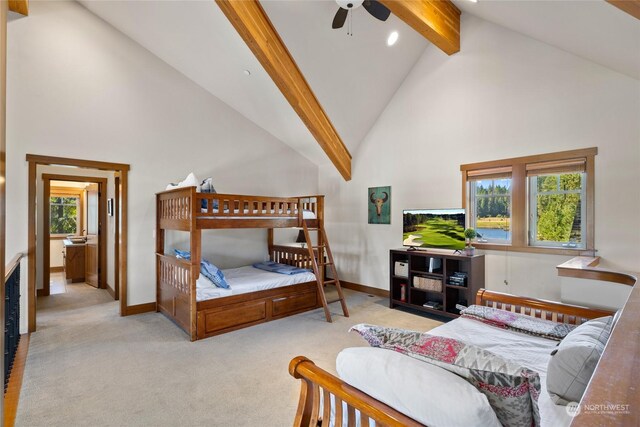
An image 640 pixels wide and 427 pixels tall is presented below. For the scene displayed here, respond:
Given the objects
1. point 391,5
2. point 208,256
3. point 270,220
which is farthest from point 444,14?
point 208,256

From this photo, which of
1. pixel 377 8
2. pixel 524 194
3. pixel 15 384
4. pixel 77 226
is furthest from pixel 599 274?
pixel 77 226

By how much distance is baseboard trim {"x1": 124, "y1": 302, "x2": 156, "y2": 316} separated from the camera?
4.49m

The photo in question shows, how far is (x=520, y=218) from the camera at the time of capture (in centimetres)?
411

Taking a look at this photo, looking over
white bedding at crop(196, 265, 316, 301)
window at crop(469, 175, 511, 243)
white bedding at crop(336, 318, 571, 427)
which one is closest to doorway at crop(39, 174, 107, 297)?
white bedding at crop(196, 265, 316, 301)

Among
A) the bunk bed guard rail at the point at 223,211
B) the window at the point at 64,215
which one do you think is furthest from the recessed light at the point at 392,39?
the window at the point at 64,215

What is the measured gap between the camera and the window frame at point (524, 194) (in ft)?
11.7

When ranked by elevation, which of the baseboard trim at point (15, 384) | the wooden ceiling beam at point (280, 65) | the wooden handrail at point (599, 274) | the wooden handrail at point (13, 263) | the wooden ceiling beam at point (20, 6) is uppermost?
the wooden ceiling beam at point (20, 6)

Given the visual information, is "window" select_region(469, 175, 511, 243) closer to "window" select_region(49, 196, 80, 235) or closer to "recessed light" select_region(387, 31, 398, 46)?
"recessed light" select_region(387, 31, 398, 46)

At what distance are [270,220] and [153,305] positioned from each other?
219 cm

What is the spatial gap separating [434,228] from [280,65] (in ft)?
9.93

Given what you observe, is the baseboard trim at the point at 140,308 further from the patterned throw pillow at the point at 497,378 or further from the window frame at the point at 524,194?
the window frame at the point at 524,194

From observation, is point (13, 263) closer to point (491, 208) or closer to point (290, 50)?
point (290, 50)

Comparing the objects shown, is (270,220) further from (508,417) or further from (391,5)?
(508,417)

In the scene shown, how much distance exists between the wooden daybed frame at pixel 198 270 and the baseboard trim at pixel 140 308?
3.9 inches
